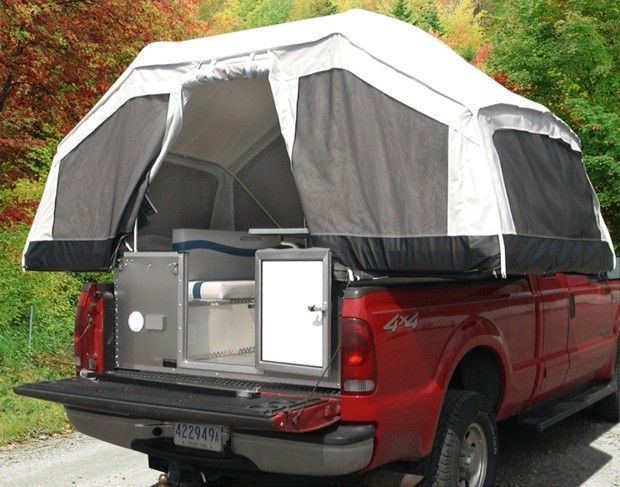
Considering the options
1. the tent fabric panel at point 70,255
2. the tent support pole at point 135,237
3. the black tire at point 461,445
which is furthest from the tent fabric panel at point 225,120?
the black tire at point 461,445

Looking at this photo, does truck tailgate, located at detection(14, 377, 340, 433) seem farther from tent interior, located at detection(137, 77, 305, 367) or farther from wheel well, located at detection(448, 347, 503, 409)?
wheel well, located at detection(448, 347, 503, 409)

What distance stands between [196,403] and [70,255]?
1563 mm

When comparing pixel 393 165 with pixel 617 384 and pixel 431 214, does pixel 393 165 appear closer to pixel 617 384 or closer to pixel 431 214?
pixel 431 214

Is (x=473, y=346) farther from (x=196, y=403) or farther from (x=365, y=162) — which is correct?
(x=196, y=403)

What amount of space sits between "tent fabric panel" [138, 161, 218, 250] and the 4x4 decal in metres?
2.10

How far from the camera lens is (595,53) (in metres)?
14.2

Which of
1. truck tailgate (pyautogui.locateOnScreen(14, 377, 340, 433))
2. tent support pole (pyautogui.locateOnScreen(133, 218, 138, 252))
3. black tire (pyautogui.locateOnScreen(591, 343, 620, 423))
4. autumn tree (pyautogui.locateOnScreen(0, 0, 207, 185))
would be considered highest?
autumn tree (pyautogui.locateOnScreen(0, 0, 207, 185))

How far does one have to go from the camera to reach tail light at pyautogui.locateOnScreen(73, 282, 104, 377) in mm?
5211

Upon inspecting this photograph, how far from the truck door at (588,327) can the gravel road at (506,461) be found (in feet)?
1.98

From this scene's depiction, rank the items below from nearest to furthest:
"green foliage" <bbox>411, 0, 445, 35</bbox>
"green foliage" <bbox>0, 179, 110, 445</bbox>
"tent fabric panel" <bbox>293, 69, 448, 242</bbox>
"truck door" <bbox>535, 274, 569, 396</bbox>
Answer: "tent fabric panel" <bbox>293, 69, 448, 242</bbox> → "truck door" <bbox>535, 274, 569, 396</bbox> → "green foliage" <bbox>0, 179, 110, 445</bbox> → "green foliage" <bbox>411, 0, 445, 35</bbox>

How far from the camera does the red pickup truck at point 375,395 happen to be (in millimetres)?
4094

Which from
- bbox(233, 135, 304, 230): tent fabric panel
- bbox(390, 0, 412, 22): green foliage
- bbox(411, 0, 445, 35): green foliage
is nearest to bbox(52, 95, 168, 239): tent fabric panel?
bbox(233, 135, 304, 230): tent fabric panel

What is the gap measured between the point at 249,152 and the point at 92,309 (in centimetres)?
215

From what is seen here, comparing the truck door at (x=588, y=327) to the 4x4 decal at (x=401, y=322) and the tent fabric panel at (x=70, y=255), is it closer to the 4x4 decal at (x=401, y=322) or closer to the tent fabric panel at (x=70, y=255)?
the 4x4 decal at (x=401, y=322)
